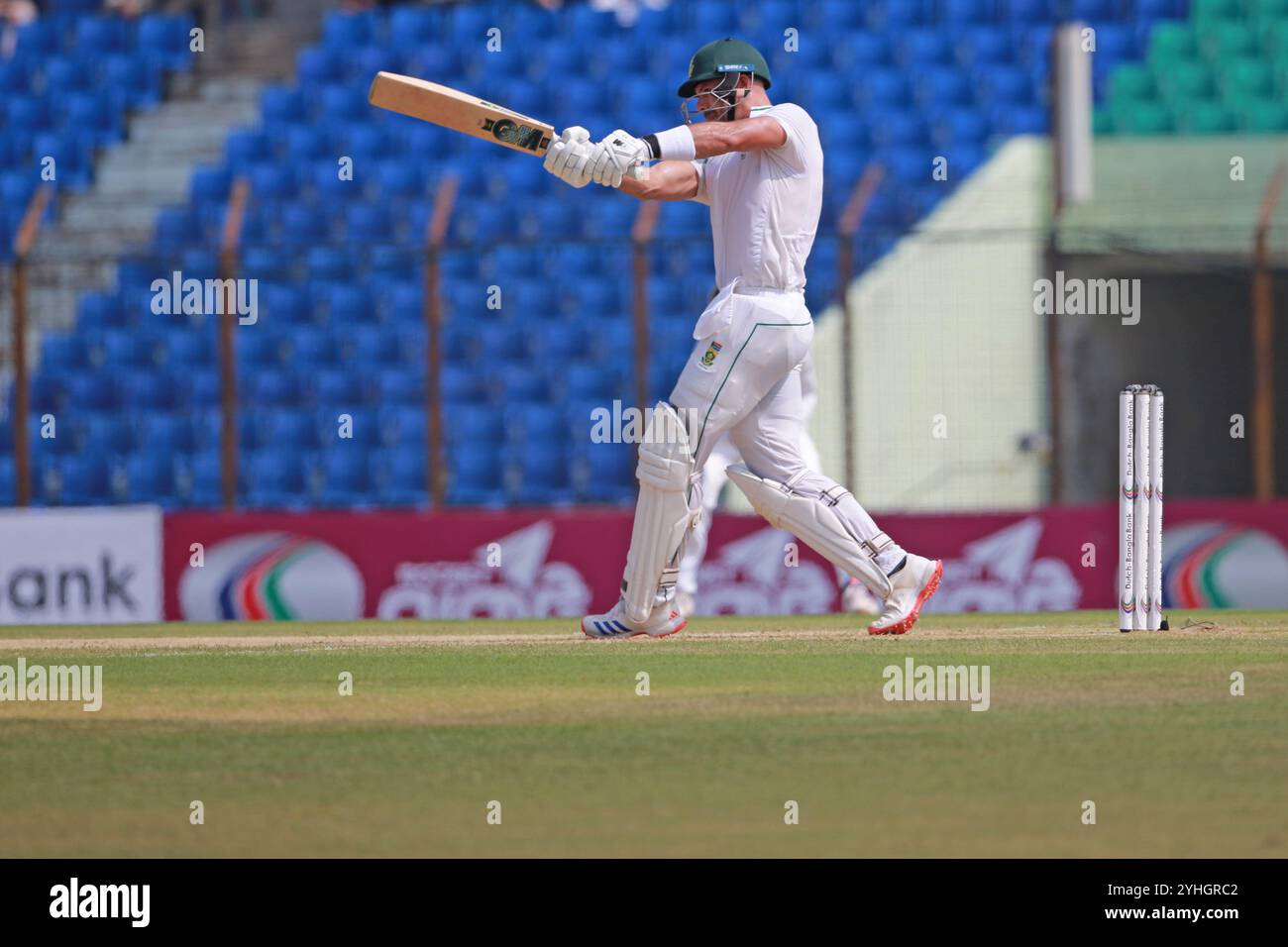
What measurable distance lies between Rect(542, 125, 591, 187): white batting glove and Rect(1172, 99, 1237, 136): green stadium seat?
12.9 metres

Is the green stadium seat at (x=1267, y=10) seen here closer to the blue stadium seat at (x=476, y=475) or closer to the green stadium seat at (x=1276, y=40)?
the green stadium seat at (x=1276, y=40)

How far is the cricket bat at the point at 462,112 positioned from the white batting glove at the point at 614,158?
0.50 ft

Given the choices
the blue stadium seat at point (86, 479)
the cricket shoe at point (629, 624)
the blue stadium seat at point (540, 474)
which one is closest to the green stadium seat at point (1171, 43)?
the blue stadium seat at point (540, 474)

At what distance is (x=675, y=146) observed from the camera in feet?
26.7

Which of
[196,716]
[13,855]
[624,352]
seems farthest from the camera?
[624,352]

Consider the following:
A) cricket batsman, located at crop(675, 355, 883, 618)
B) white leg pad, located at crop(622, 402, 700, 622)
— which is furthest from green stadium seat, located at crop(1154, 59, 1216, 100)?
white leg pad, located at crop(622, 402, 700, 622)

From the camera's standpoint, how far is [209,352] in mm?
18594

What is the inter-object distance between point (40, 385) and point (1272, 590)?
10880mm

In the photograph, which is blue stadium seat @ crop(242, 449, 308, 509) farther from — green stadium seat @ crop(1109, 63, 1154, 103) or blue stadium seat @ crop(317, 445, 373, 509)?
green stadium seat @ crop(1109, 63, 1154, 103)

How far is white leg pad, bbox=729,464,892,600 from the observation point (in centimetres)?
880

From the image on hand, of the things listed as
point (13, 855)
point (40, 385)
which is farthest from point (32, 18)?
point (13, 855)

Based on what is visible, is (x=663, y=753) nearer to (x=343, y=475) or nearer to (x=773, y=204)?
(x=773, y=204)

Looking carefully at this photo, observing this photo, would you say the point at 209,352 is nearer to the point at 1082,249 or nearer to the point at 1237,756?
the point at 1082,249
